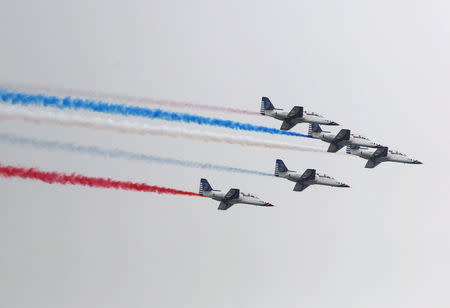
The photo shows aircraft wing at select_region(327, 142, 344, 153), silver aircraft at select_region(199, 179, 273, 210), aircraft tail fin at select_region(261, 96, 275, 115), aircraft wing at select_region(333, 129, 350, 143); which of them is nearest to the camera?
silver aircraft at select_region(199, 179, 273, 210)

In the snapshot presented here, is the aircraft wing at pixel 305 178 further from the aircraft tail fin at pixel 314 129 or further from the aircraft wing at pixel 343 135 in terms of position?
the aircraft wing at pixel 343 135

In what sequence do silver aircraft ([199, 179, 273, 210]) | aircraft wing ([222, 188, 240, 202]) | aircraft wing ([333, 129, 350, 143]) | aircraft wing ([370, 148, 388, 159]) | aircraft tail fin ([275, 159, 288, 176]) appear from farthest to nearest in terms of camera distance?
aircraft wing ([370, 148, 388, 159])
aircraft tail fin ([275, 159, 288, 176])
aircraft wing ([333, 129, 350, 143])
silver aircraft ([199, 179, 273, 210])
aircraft wing ([222, 188, 240, 202])

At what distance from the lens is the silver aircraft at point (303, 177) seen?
84375 mm

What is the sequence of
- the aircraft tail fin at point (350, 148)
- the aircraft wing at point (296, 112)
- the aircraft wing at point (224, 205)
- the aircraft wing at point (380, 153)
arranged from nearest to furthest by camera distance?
1. the aircraft wing at point (224, 205)
2. the aircraft wing at point (296, 112)
3. the aircraft wing at point (380, 153)
4. the aircraft tail fin at point (350, 148)

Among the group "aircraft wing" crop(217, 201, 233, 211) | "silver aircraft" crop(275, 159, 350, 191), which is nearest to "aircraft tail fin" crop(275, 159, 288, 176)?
"silver aircraft" crop(275, 159, 350, 191)

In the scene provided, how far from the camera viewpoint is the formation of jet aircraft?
264 feet

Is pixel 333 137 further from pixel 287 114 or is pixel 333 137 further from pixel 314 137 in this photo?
pixel 287 114

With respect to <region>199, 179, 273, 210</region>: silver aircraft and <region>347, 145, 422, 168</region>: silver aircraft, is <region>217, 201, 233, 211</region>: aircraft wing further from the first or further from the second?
<region>347, 145, 422, 168</region>: silver aircraft

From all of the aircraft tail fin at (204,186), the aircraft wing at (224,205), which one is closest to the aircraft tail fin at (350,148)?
the aircraft wing at (224,205)

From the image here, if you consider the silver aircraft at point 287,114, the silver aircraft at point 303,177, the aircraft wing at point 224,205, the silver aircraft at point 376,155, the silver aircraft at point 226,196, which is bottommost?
the aircraft wing at point 224,205

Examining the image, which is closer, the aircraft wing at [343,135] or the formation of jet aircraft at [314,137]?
the formation of jet aircraft at [314,137]

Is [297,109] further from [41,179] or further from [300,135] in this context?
[41,179]

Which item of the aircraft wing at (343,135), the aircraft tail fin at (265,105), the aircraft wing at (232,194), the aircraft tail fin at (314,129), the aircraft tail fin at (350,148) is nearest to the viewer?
the aircraft wing at (232,194)

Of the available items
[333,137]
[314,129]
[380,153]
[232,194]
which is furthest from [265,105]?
[380,153]
